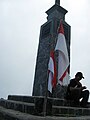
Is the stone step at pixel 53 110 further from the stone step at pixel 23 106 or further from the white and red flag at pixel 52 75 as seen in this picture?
the white and red flag at pixel 52 75

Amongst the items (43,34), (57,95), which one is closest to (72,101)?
(57,95)

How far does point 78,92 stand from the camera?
597cm

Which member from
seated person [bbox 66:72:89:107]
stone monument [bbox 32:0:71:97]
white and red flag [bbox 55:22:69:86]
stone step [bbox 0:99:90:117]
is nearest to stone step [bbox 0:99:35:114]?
stone step [bbox 0:99:90:117]

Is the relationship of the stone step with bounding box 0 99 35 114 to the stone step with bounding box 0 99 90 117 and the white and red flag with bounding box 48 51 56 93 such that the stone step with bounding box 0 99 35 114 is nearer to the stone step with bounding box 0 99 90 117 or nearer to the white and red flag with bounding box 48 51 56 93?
the stone step with bounding box 0 99 90 117

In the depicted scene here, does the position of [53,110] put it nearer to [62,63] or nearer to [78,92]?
[62,63]

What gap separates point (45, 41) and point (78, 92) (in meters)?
9.31

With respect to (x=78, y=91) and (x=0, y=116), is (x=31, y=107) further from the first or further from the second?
(x=78, y=91)

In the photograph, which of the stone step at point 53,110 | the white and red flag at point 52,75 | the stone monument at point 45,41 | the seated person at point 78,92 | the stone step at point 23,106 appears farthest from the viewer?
the stone monument at point 45,41

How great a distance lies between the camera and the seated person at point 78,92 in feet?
19.6

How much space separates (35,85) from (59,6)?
7.52 meters

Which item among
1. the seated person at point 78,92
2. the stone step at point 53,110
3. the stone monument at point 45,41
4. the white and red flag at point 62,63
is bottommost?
the stone step at point 53,110

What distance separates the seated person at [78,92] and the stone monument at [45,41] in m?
6.86

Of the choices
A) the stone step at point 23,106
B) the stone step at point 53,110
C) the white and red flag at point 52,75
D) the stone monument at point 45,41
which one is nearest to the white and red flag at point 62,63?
the white and red flag at point 52,75

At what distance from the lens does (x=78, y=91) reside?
596cm
